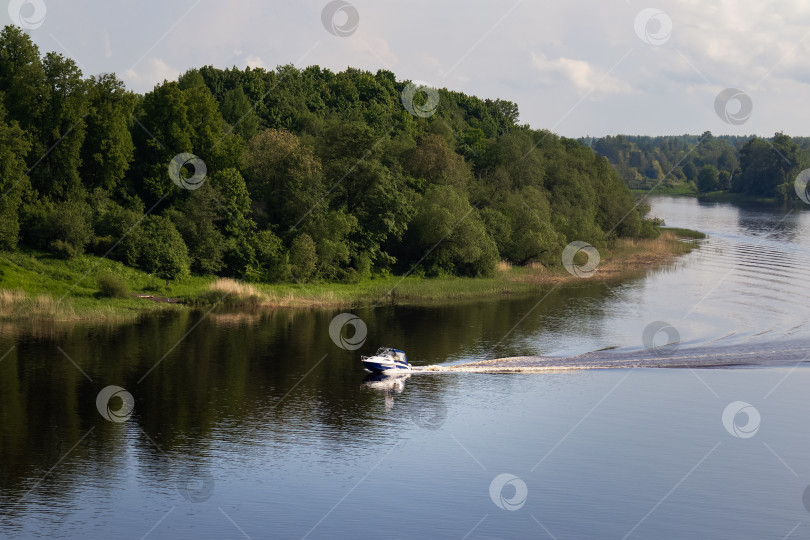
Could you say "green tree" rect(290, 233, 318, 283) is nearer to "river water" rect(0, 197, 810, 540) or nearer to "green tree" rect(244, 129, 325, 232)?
"green tree" rect(244, 129, 325, 232)

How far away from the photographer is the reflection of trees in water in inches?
1647

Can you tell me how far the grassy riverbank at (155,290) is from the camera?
237 feet

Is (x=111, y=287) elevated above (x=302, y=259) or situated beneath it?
situated beneath

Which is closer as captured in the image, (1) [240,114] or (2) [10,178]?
(2) [10,178]

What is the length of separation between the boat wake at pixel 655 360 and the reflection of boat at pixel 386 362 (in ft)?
5.92

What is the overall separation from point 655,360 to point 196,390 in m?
34.3

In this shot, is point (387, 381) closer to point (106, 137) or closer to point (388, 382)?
point (388, 382)

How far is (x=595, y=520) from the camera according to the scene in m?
37.0

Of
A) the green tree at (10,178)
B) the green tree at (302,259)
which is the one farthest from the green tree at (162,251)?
the green tree at (302,259)

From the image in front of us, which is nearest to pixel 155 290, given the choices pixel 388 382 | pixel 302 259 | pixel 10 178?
pixel 302 259

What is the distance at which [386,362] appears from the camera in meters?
58.6

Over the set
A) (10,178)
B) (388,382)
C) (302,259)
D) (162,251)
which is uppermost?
(10,178)

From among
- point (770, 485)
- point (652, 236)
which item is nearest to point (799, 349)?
point (770, 485)

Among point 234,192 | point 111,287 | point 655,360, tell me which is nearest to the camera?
point 655,360
